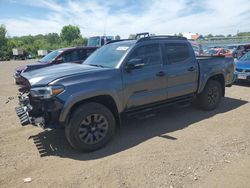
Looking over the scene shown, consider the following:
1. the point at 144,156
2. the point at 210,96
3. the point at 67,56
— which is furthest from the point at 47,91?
the point at 67,56

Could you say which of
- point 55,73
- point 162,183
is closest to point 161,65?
point 55,73

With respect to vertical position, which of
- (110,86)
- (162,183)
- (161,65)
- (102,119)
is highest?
(161,65)

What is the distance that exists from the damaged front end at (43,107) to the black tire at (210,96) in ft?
12.5

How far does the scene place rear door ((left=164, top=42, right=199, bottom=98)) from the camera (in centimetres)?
529

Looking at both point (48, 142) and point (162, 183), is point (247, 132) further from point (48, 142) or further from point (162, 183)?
point (48, 142)

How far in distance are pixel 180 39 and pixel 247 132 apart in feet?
8.22

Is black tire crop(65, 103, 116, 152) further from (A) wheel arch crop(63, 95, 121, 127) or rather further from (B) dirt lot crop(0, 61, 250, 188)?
(B) dirt lot crop(0, 61, 250, 188)

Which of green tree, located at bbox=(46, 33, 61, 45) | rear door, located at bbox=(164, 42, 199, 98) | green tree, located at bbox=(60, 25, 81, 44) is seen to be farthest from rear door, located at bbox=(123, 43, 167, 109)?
green tree, located at bbox=(46, 33, 61, 45)

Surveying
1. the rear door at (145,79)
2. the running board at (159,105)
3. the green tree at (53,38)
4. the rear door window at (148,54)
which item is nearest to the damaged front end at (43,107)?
the rear door at (145,79)

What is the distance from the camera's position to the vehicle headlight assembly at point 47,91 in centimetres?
380

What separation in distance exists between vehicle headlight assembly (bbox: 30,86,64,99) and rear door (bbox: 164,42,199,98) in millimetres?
2414

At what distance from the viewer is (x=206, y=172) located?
345cm

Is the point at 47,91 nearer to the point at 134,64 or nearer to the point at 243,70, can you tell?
the point at 134,64

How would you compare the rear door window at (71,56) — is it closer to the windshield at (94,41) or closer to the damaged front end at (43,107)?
the damaged front end at (43,107)
